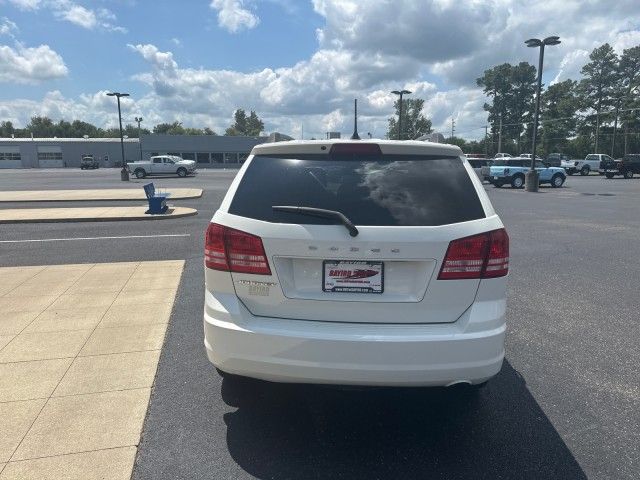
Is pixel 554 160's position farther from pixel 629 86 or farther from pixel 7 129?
pixel 7 129

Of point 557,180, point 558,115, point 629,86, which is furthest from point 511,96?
point 557,180

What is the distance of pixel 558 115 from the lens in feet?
286

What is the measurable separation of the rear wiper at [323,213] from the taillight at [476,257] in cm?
54

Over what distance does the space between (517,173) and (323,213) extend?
1108 inches

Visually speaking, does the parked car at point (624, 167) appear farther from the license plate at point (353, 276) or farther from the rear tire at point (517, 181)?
the license plate at point (353, 276)

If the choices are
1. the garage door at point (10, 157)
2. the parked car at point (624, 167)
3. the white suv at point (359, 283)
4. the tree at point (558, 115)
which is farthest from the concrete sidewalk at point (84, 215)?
the tree at point (558, 115)

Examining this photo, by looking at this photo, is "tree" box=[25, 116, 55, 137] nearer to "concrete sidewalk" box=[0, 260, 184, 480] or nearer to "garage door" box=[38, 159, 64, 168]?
"garage door" box=[38, 159, 64, 168]

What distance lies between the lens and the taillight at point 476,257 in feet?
8.39

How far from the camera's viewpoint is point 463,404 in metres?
3.31

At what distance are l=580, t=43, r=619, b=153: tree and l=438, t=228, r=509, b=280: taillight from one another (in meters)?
86.2

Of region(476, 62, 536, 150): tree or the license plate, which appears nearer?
the license plate

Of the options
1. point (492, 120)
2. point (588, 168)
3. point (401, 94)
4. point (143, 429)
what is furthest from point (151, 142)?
point (143, 429)

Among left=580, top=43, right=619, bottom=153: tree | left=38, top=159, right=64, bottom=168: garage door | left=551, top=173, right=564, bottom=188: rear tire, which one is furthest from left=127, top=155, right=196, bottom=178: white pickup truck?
left=580, top=43, right=619, bottom=153: tree

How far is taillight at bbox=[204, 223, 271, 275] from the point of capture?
8.59 feet
